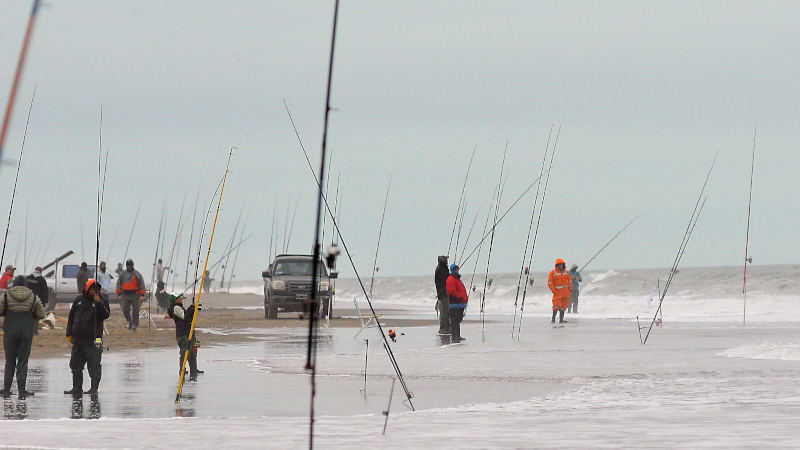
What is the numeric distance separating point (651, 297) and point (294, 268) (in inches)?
415

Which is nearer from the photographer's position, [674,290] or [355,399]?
[355,399]

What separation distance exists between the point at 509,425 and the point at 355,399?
320 cm

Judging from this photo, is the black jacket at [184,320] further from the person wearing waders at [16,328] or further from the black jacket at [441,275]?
the black jacket at [441,275]

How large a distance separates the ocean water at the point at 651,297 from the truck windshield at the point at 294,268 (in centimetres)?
Answer: 501

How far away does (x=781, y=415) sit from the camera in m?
12.0

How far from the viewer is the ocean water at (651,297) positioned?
45250 mm

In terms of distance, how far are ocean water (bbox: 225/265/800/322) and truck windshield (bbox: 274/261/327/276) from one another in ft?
16.5

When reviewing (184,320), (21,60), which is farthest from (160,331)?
(21,60)

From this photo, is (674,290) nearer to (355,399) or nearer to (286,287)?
(286,287)

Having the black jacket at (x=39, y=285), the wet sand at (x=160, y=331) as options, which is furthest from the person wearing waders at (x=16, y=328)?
the black jacket at (x=39, y=285)

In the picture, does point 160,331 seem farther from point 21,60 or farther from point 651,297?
point 21,60

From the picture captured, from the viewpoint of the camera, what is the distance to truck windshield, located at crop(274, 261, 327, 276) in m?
37.1

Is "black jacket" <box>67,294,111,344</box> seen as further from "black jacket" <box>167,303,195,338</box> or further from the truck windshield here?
the truck windshield

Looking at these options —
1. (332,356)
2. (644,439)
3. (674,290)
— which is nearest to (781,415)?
(644,439)
